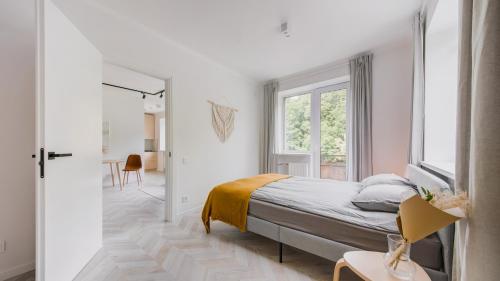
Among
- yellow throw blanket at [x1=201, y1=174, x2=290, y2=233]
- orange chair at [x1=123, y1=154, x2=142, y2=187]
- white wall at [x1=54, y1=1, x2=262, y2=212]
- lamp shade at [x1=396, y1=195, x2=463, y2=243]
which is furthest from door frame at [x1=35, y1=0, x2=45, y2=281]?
orange chair at [x1=123, y1=154, x2=142, y2=187]

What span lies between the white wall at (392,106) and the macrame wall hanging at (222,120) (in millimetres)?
2570

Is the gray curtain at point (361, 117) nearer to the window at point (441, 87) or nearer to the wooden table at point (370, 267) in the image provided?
the window at point (441, 87)

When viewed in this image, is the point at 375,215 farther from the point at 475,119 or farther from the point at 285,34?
the point at 285,34

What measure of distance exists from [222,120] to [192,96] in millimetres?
793

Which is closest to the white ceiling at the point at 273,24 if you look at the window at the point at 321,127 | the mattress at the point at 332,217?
the window at the point at 321,127

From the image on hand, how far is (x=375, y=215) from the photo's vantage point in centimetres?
153

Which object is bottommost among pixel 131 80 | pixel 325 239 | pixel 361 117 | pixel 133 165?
pixel 325 239

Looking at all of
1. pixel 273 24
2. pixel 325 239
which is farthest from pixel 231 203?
pixel 273 24

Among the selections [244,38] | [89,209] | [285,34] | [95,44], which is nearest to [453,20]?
[285,34]

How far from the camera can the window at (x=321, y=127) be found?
373cm

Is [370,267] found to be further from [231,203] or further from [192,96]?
[192,96]

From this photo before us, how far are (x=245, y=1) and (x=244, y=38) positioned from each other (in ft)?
2.42

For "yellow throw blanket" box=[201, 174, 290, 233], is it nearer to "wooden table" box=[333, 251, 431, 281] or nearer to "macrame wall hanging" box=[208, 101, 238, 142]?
"wooden table" box=[333, 251, 431, 281]

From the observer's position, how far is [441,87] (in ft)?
6.62
